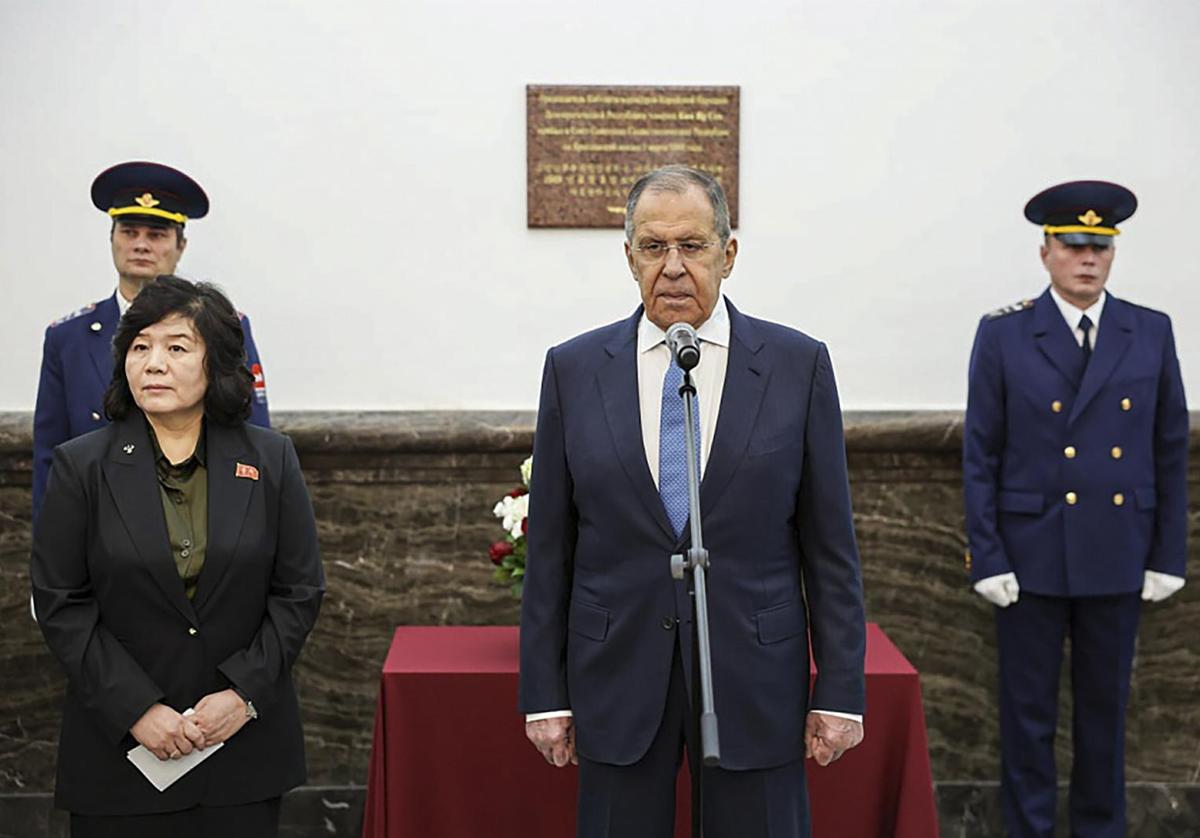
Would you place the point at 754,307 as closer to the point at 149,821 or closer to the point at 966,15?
the point at 966,15

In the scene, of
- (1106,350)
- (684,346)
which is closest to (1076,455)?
(1106,350)

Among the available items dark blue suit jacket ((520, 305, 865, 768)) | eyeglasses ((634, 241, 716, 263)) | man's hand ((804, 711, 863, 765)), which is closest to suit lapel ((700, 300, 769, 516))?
dark blue suit jacket ((520, 305, 865, 768))

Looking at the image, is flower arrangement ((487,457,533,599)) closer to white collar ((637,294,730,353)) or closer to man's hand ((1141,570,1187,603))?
white collar ((637,294,730,353))

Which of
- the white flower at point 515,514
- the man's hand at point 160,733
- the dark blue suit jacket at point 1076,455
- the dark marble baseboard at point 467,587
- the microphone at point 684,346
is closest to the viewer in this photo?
Result: the microphone at point 684,346

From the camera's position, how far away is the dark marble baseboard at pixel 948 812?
4.00 meters

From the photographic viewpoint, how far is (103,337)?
342 centimetres

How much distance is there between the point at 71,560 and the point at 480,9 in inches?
86.4

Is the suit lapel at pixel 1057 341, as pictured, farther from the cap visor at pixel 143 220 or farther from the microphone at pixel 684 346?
the cap visor at pixel 143 220

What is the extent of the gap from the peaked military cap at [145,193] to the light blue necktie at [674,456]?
1.80 metres

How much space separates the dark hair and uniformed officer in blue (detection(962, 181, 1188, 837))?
1.98 m

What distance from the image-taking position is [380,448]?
393 cm

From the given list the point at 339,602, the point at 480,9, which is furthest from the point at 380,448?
the point at 480,9

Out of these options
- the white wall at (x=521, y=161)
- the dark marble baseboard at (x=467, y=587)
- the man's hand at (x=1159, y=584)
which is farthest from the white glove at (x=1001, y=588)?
the white wall at (x=521, y=161)

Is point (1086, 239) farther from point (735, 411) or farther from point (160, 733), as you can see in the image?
point (160, 733)
